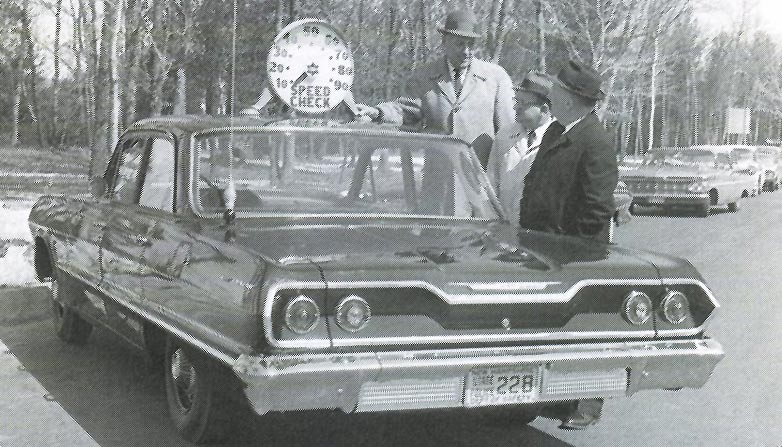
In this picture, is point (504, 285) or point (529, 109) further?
point (529, 109)

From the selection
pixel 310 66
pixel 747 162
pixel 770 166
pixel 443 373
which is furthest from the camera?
pixel 770 166

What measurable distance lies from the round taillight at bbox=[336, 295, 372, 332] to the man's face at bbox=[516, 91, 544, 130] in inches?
132

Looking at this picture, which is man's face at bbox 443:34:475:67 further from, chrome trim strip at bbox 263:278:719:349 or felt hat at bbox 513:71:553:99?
chrome trim strip at bbox 263:278:719:349

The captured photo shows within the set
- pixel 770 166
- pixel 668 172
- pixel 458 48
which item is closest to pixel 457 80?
pixel 458 48

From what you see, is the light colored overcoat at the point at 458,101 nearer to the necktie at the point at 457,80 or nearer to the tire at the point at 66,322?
the necktie at the point at 457,80

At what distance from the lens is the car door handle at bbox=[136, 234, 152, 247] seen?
5.27m

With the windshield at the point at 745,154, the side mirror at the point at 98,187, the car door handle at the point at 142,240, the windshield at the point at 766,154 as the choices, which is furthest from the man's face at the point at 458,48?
the windshield at the point at 766,154

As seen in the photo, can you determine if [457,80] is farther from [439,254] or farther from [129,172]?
[439,254]

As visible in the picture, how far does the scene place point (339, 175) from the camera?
222 inches

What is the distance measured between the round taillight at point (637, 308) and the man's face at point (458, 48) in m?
3.06

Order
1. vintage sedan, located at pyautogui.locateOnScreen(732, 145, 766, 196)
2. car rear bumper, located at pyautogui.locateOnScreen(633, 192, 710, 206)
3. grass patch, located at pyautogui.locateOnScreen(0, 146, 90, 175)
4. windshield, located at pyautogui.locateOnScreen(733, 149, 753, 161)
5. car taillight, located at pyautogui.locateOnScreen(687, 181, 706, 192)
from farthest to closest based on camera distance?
grass patch, located at pyautogui.locateOnScreen(0, 146, 90, 175) → windshield, located at pyautogui.locateOnScreen(733, 149, 753, 161) → vintage sedan, located at pyautogui.locateOnScreen(732, 145, 766, 196) → car taillight, located at pyautogui.locateOnScreen(687, 181, 706, 192) → car rear bumper, located at pyautogui.locateOnScreen(633, 192, 710, 206)

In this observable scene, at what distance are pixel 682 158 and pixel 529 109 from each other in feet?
59.8

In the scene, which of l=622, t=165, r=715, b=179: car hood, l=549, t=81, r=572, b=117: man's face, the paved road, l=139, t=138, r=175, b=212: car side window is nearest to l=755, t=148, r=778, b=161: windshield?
l=622, t=165, r=715, b=179: car hood

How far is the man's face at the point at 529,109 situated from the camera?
281 inches
